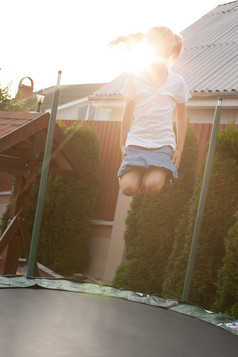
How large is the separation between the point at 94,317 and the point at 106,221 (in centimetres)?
393

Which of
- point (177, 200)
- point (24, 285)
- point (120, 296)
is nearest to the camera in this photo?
point (24, 285)

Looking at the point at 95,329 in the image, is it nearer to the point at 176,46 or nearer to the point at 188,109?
the point at 176,46

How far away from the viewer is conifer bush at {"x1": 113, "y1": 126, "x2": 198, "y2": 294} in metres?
5.02

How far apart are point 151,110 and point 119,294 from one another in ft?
4.42

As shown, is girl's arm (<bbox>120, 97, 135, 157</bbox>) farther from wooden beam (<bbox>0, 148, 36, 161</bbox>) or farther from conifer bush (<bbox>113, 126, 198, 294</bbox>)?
conifer bush (<bbox>113, 126, 198, 294</bbox>)

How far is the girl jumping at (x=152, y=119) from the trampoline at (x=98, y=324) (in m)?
0.68

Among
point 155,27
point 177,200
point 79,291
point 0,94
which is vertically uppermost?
point 0,94

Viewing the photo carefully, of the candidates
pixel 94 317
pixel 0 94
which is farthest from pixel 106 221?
pixel 0 94

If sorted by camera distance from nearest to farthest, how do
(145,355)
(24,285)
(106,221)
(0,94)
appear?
(145,355)
(24,285)
(106,221)
(0,94)

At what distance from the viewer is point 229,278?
158 inches

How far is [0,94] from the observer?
1620cm

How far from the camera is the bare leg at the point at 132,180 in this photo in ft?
8.80

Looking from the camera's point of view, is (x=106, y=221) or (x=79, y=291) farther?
(x=106, y=221)

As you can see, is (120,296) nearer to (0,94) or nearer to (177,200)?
(177,200)
